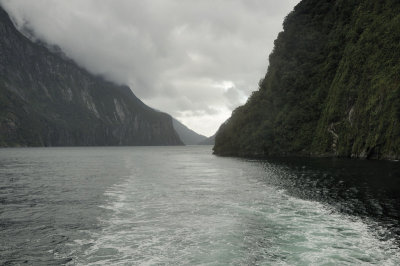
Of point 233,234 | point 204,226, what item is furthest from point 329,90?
point 233,234

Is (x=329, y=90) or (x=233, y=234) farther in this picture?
(x=329, y=90)

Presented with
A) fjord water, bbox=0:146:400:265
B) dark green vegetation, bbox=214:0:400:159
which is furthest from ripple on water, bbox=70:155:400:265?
dark green vegetation, bbox=214:0:400:159

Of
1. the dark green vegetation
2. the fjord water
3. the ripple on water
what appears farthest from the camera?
the dark green vegetation

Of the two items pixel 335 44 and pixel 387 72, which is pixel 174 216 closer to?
pixel 387 72

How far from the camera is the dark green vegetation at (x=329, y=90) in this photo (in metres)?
81.2

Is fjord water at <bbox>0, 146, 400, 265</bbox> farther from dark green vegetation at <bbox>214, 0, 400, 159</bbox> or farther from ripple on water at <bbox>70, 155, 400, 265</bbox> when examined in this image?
dark green vegetation at <bbox>214, 0, 400, 159</bbox>

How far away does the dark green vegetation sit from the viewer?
81188 millimetres

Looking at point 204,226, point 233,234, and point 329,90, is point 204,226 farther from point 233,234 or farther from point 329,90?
point 329,90

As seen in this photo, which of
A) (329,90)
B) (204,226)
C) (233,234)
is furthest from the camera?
(329,90)

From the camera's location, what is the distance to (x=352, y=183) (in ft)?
135

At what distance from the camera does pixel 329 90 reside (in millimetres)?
114500

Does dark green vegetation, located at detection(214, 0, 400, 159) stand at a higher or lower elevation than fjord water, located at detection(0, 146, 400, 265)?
higher

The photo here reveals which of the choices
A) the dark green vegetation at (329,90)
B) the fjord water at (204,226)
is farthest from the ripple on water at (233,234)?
the dark green vegetation at (329,90)

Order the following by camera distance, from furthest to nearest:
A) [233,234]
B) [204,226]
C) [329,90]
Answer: [329,90]
[204,226]
[233,234]
